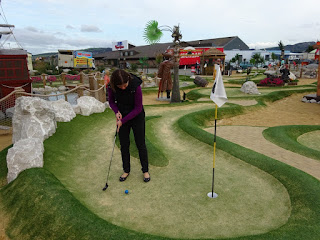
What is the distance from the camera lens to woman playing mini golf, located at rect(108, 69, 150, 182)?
4.03 metres

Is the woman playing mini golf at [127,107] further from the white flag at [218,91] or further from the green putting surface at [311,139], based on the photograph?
the green putting surface at [311,139]

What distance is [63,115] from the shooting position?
824 cm

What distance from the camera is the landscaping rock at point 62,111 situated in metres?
8.15

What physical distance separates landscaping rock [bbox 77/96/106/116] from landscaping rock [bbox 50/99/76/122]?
64 cm

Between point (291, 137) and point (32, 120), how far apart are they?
312 inches

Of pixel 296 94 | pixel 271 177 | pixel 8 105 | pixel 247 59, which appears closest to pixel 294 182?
pixel 271 177

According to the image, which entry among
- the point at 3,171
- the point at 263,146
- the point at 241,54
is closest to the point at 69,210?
the point at 3,171

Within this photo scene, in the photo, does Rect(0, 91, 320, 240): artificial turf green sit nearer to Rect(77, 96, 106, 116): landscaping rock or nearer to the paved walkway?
the paved walkway

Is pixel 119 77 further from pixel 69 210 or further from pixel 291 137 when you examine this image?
pixel 291 137

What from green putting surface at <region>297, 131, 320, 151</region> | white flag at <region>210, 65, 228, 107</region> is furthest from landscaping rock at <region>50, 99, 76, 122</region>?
green putting surface at <region>297, 131, 320, 151</region>

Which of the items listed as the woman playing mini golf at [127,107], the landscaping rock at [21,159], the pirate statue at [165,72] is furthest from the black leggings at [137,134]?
the pirate statue at [165,72]

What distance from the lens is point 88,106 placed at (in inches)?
383

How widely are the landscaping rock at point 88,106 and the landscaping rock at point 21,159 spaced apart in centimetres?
459

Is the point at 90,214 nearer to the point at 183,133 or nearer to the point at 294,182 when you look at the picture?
the point at 294,182
